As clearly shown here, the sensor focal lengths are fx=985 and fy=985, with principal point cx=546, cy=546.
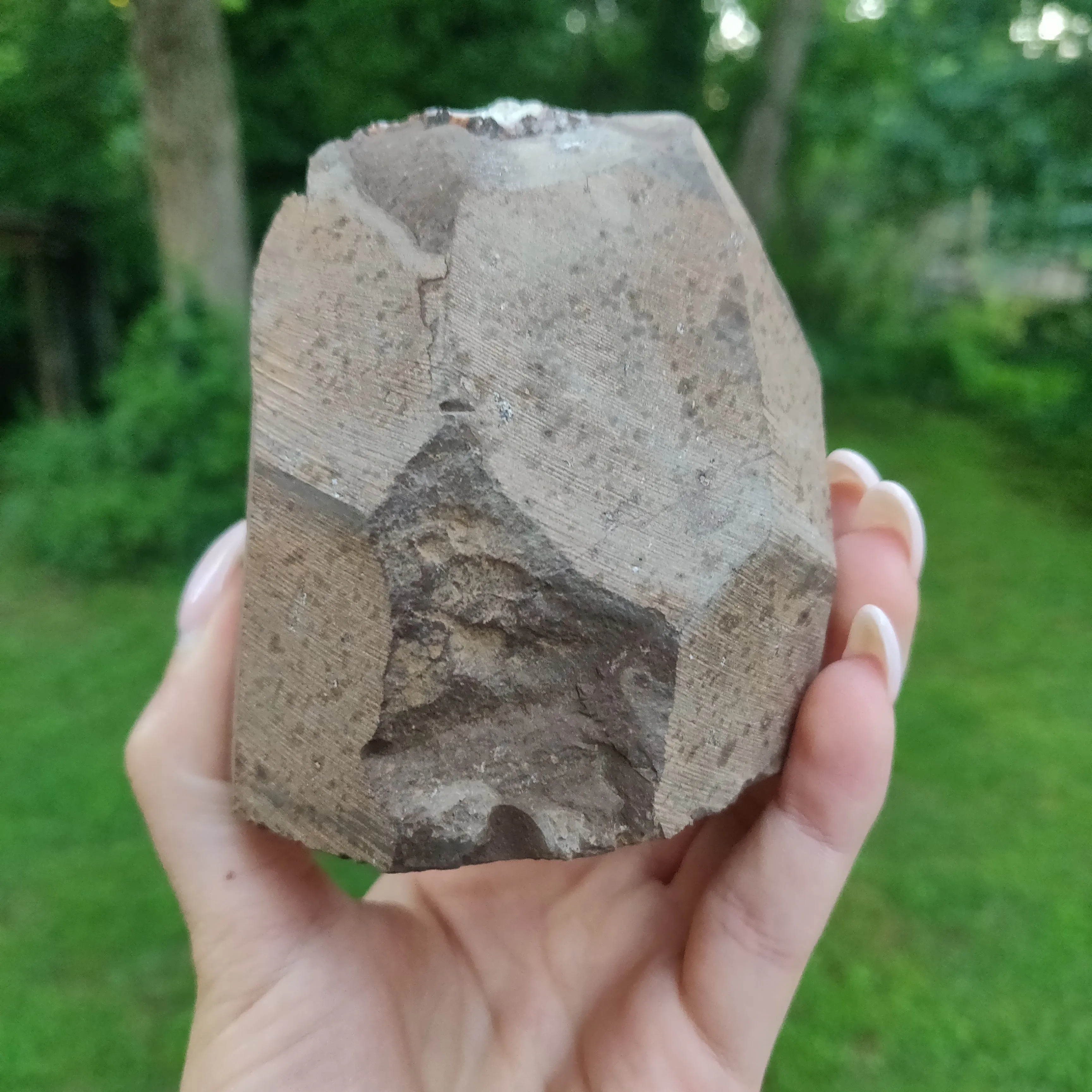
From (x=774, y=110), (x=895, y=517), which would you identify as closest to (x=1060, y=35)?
(x=774, y=110)

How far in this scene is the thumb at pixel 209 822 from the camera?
1.23 m

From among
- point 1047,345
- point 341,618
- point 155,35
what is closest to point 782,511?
point 341,618

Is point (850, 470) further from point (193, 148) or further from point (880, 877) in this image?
point (193, 148)

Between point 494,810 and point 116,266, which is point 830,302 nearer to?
point 116,266

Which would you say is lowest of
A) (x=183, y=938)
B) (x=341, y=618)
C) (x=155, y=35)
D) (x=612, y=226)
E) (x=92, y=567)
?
(x=183, y=938)

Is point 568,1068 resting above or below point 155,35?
below

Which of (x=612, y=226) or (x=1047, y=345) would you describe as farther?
(x=1047, y=345)

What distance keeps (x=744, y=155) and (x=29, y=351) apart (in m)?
3.93

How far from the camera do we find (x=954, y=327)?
7.30m

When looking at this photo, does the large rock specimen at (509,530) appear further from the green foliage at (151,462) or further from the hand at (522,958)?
the green foliage at (151,462)

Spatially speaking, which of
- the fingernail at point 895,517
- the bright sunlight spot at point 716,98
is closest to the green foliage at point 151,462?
the fingernail at point 895,517

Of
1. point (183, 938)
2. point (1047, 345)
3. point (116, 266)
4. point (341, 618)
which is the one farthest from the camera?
point (1047, 345)

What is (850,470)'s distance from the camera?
1.56m

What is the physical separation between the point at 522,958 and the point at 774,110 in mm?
4963
